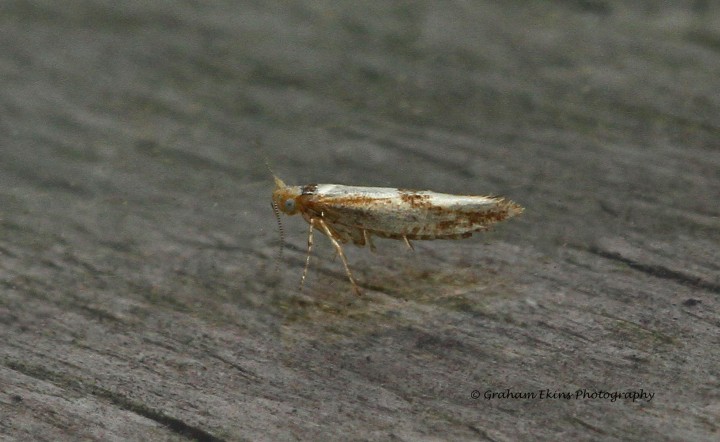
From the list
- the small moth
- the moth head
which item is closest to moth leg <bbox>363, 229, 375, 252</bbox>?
the small moth

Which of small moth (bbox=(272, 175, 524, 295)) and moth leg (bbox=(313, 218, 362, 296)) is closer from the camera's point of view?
moth leg (bbox=(313, 218, 362, 296))

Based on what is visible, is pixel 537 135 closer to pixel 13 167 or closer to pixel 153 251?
pixel 153 251

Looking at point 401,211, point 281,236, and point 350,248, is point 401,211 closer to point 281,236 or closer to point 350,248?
point 350,248

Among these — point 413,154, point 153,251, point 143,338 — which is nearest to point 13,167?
point 153,251

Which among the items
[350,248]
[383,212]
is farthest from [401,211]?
[350,248]

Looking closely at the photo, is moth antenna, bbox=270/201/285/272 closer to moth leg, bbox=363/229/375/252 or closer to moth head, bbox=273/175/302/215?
moth head, bbox=273/175/302/215

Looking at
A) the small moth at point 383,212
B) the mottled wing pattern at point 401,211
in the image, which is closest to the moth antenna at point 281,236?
the small moth at point 383,212
